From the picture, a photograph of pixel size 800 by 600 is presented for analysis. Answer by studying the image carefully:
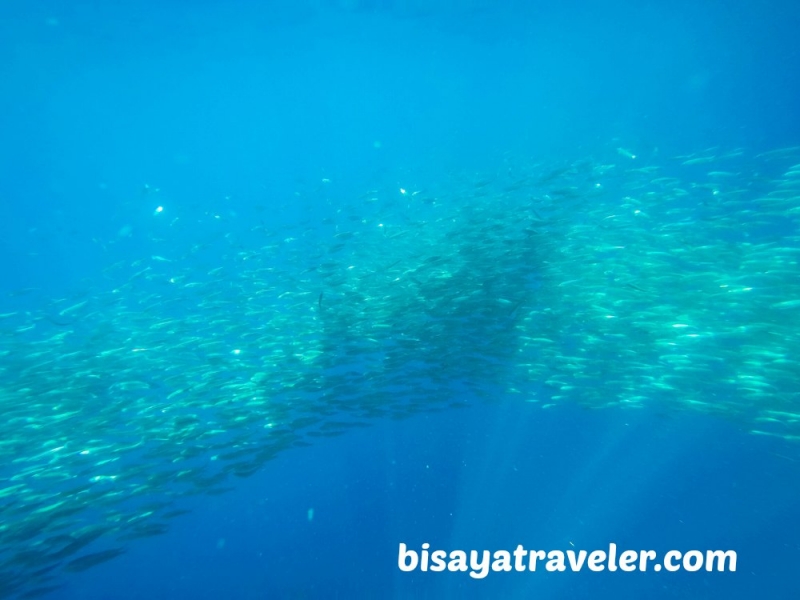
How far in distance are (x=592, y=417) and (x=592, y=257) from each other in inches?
309

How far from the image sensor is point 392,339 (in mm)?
11859

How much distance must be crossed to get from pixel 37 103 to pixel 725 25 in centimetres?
4477

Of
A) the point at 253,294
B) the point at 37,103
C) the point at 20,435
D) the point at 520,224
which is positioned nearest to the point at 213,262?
the point at 253,294

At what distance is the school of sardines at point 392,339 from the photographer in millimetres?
9539

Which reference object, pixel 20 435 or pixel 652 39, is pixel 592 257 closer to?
pixel 20 435

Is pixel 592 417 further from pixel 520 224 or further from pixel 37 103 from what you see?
pixel 37 103

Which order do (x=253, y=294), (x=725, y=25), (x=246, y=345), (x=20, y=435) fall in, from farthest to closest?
(x=725, y=25) → (x=253, y=294) → (x=246, y=345) → (x=20, y=435)

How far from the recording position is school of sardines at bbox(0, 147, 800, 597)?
954 centimetres

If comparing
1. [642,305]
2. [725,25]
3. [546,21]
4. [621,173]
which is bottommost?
[642,305]

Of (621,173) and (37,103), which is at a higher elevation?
(37,103)

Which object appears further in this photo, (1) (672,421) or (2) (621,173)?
(1) (672,421)

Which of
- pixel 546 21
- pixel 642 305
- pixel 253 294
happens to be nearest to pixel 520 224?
pixel 642 305

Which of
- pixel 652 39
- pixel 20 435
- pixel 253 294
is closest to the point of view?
pixel 20 435

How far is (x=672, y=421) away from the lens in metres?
14.4
